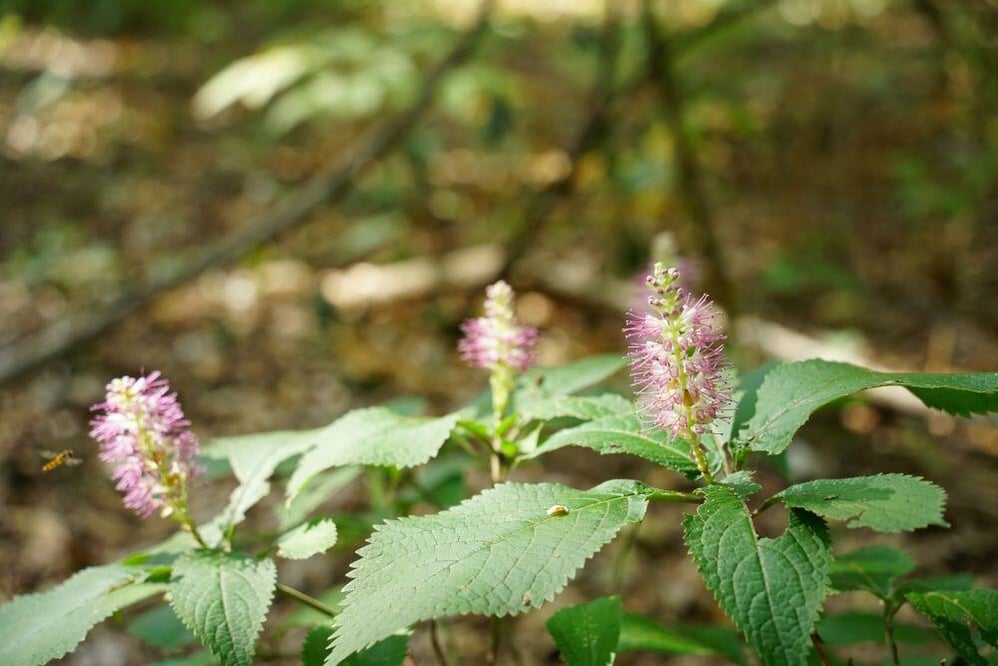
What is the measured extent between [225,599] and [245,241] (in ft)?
9.78

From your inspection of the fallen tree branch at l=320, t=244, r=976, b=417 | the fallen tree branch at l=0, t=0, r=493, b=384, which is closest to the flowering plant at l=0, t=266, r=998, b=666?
the fallen tree branch at l=0, t=0, r=493, b=384

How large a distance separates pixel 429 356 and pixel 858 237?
3.42 m

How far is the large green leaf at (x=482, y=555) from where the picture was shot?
43.7 inches

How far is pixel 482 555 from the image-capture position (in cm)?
118

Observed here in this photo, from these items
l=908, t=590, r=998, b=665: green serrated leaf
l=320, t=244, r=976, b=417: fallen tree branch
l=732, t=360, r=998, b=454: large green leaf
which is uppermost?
l=732, t=360, r=998, b=454: large green leaf

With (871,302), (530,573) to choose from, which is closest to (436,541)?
(530,573)

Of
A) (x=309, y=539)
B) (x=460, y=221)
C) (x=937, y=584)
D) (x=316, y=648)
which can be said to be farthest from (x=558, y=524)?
(x=460, y=221)

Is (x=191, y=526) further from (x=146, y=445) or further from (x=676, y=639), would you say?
(x=676, y=639)

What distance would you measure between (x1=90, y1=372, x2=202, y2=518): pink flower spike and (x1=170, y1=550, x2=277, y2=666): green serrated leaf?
0.15 metres

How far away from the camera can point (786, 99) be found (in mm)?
7375

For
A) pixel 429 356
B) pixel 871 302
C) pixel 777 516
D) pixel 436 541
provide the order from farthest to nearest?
pixel 871 302 < pixel 429 356 < pixel 777 516 < pixel 436 541

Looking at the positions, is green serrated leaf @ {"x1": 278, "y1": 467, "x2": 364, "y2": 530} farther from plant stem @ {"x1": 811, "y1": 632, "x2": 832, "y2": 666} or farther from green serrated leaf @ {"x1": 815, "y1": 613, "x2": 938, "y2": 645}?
green serrated leaf @ {"x1": 815, "y1": 613, "x2": 938, "y2": 645}

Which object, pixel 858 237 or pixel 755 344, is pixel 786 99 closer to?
pixel 858 237

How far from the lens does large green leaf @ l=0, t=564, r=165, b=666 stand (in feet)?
4.35
